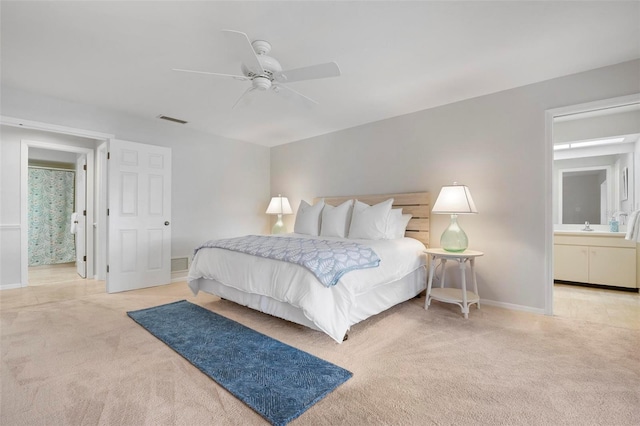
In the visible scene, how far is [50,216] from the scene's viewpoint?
5.84 metres

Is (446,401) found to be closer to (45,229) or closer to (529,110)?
(529,110)

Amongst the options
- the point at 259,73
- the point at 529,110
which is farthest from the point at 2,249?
the point at 529,110

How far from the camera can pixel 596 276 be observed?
3.91 meters

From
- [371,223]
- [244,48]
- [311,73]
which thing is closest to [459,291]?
[371,223]

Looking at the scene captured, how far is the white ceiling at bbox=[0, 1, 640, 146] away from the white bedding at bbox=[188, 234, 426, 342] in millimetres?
1753

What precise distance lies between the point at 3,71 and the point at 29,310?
240 cm

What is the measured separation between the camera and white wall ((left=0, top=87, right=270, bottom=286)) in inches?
142

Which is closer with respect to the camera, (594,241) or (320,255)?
(320,255)

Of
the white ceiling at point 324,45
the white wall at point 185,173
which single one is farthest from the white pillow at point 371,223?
the white wall at point 185,173

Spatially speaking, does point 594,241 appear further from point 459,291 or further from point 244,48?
point 244,48

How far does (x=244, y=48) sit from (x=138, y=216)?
3178 mm

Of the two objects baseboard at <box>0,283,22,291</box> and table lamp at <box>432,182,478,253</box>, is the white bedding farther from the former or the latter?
baseboard at <box>0,283,22,291</box>

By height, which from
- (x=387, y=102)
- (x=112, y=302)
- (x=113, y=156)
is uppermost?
(x=387, y=102)

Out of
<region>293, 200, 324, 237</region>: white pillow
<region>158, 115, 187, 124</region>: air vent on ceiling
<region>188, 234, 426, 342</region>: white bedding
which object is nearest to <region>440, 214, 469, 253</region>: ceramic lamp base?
<region>188, 234, 426, 342</region>: white bedding
